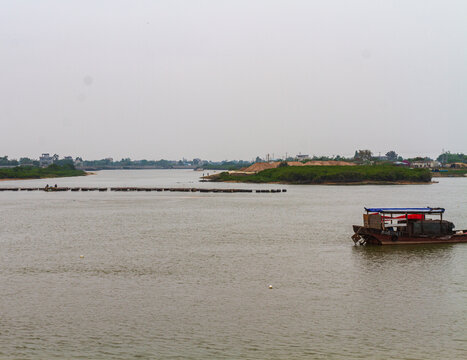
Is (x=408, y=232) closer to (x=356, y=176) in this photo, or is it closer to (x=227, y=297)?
(x=227, y=297)

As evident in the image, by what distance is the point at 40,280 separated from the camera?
32.4 metres

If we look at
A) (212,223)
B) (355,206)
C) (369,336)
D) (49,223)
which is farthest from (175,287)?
(355,206)

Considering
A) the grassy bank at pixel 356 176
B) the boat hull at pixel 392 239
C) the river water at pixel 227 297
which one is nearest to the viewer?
the river water at pixel 227 297

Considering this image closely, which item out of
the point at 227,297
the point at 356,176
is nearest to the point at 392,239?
the point at 227,297

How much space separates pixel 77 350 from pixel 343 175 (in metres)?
161

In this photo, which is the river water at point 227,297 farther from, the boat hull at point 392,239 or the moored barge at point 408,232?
the moored barge at point 408,232

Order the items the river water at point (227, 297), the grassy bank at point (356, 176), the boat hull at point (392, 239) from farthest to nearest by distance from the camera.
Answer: the grassy bank at point (356, 176), the boat hull at point (392, 239), the river water at point (227, 297)

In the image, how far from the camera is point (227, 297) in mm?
28297

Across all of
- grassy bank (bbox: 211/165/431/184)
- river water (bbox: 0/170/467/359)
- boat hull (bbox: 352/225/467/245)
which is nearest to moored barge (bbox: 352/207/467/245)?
boat hull (bbox: 352/225/467/245)

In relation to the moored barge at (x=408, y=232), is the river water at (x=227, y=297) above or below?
below

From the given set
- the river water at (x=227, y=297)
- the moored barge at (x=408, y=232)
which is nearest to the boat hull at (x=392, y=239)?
the moored barge at (x=408, y=232)

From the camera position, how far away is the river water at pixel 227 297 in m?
21.2

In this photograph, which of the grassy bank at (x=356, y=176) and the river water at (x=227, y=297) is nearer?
the river water at (x=227, y=297)

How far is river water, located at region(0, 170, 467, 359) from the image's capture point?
21172 millimetres
